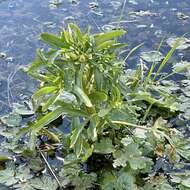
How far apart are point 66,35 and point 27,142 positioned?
0.72m

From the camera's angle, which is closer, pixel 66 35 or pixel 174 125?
pixel 66 35

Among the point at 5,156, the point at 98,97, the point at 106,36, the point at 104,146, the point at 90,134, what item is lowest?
the point at 5,156

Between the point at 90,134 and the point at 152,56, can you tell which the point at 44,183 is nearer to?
the point at 90,134

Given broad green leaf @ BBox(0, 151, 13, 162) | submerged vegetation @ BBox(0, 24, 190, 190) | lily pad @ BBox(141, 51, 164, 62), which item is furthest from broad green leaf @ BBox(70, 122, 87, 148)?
lily pad @ BBox(141, 51, 164, 62)

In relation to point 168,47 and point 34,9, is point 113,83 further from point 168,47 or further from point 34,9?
point 34,9

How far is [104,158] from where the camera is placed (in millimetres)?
2146

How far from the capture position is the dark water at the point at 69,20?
3.09 m

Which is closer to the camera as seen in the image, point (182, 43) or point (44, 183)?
point (44, 183)

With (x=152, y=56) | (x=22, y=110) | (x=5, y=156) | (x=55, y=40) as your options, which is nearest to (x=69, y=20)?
(x=152, y=56)

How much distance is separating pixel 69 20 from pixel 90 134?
190 cm

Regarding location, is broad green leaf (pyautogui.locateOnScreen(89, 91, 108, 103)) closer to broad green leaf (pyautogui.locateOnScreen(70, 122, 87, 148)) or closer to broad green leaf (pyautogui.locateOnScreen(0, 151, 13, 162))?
broad green leaf (pyautogui.locateOnScreen(70, 122, 87, 148))

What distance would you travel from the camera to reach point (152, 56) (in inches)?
118

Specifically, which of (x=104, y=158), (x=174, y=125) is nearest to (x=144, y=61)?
(x=174, y=125)

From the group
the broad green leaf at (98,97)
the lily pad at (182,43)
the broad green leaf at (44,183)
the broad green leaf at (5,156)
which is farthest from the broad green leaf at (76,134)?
the lily pad at (182,43)
